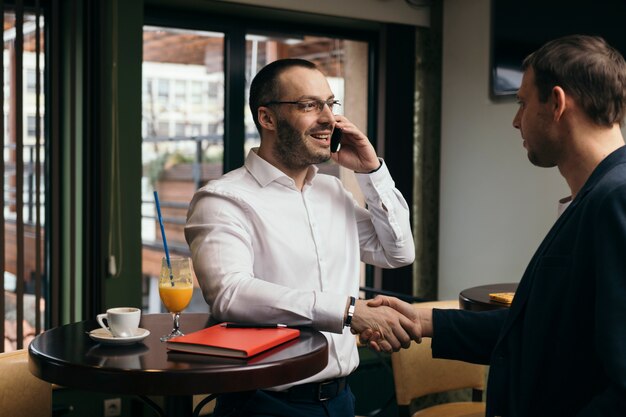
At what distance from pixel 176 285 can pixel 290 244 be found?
31 centimetres

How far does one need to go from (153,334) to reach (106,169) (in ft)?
6.70

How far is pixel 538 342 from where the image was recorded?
1.32m

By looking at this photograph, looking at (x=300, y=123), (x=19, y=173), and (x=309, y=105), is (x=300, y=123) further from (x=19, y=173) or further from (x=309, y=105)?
(x=19, y=173)

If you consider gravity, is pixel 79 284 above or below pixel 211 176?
below

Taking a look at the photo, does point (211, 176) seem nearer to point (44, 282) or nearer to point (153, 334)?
point (44, 282)

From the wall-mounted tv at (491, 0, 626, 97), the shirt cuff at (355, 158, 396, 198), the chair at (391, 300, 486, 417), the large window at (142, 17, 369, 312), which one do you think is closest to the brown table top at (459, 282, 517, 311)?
the chair at (391, 300, 486, 417)

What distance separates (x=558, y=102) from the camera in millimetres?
1444

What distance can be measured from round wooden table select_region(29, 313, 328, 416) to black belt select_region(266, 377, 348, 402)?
7.5 inches

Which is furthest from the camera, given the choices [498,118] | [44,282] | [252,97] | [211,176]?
[211,176]

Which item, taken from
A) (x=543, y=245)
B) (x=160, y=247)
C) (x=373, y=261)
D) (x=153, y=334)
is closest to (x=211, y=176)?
(x=160, y=247)

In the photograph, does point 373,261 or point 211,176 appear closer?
point 373,261

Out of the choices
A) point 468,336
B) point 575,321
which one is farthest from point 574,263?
point 468,336

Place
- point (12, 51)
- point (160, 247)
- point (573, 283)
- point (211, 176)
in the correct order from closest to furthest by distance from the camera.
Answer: point (573, 283)
point (12, 51)
point (211, 176)
point (160, 247)

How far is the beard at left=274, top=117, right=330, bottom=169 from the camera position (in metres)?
2.14
